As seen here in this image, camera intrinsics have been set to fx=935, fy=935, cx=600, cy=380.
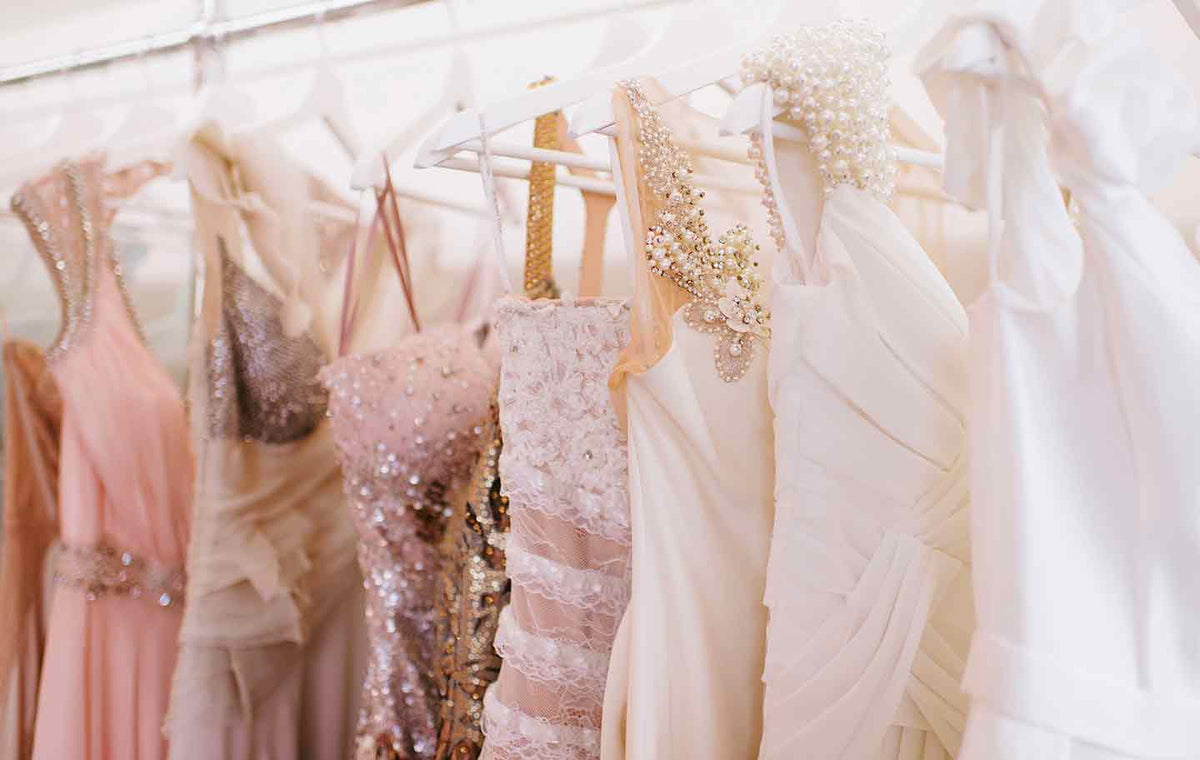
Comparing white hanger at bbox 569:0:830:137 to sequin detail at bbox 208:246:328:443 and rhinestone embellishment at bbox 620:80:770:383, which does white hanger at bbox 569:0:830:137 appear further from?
sequin detail at bbox 208:246:328:443

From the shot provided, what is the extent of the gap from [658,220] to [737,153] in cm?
13

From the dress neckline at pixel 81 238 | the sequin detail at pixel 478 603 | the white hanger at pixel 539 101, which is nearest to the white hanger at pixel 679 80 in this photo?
the white hanger at pixel 539 101

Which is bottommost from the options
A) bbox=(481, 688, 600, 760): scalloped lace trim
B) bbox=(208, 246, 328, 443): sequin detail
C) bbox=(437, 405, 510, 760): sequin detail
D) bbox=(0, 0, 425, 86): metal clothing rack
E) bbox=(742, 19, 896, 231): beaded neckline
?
bbox=(481, 688, 600, 760): scalloped lace trim

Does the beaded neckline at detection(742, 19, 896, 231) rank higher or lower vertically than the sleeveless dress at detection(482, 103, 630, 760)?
higher

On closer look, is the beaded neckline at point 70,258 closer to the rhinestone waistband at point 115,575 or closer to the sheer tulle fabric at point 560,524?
the rhinestone waistband at point 115,575

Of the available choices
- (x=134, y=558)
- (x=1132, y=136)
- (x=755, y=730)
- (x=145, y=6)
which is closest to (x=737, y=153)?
(x=1132, y=136)

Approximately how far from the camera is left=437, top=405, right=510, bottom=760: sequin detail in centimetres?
93

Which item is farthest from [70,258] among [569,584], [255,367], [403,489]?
[569,584]

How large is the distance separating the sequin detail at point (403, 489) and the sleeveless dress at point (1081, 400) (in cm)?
66

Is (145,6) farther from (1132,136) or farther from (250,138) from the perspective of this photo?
(1132,136)

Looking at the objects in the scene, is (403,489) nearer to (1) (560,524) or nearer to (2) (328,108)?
(1) (560,524)

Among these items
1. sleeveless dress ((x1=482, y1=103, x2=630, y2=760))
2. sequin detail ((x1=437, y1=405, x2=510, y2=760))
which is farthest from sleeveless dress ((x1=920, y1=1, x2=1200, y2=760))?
sequin detail ((x1=437, y1=405, x2=510, y2=760))

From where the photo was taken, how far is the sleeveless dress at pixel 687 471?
2.26ft

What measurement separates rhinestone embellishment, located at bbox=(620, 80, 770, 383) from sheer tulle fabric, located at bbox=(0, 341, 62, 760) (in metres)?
1.10
